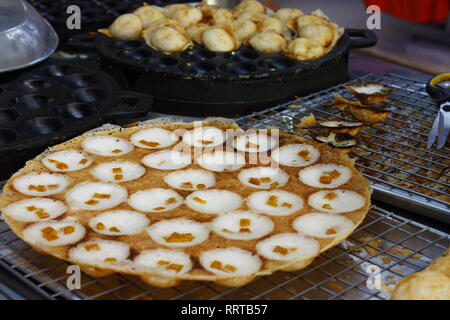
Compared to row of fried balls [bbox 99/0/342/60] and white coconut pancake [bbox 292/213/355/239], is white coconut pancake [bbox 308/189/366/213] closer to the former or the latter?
white coconut pancake [bbox 292/213/355/239]

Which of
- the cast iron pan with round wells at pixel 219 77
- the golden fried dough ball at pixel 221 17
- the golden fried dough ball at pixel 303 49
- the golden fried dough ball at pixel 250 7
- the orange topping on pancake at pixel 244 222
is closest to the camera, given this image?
the orange topping on pancake at pixel 244 222

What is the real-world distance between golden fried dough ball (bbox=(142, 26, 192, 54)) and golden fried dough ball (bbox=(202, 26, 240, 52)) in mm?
109

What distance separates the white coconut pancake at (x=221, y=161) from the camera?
2350 mm

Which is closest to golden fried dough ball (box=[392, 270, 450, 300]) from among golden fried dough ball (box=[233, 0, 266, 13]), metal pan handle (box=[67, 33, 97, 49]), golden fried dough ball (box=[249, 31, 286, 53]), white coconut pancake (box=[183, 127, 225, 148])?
white coconut pancake (box=[183, 127, 225, 148])

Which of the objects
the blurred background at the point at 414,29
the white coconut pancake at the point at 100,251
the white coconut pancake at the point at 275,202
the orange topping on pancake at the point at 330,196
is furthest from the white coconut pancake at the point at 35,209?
the blurred background at the point at 414,29

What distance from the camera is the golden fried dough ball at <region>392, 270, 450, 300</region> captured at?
64.7 inches

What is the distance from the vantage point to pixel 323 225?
197cm

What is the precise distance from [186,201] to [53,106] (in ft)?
3.26

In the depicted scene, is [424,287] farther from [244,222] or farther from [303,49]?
[303,49]

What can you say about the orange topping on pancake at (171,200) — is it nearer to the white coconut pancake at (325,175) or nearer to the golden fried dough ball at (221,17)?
the white coconut pancake at (325,175)

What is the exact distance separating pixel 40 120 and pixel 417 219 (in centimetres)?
154

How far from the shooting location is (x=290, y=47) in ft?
10.8

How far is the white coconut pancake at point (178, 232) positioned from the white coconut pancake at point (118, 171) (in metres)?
0.35

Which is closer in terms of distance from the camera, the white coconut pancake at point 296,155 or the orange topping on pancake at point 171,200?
the orange topping on pancake at point 171,200
